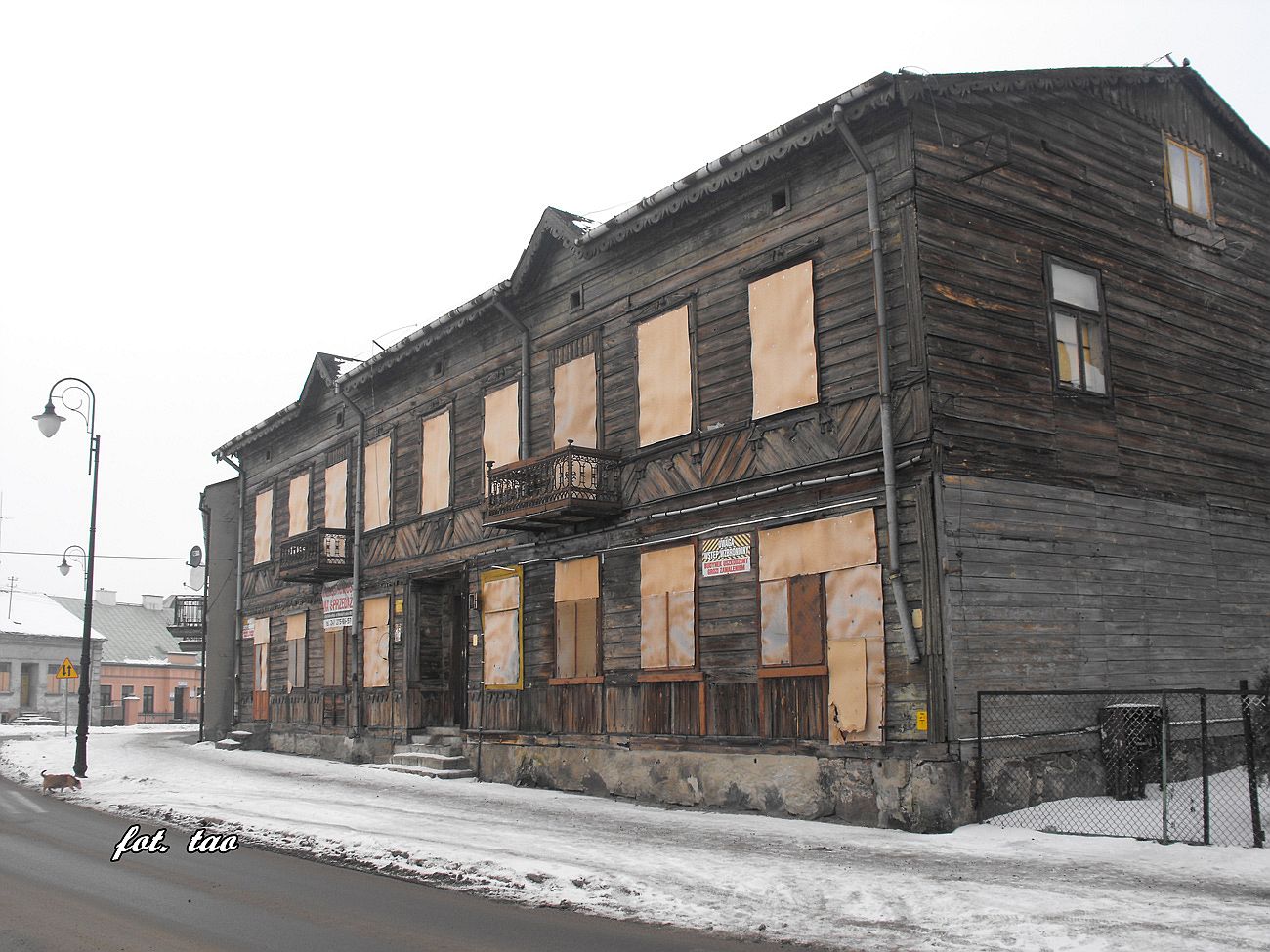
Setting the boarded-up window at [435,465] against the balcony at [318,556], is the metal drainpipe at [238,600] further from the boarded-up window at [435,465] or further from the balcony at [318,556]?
the boarded-up window at [435,465]

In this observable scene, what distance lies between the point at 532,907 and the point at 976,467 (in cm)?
743

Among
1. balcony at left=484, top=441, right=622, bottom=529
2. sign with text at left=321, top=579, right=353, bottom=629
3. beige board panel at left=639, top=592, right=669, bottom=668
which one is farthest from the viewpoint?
sign with text at left=321, top=579, right=353, bottom=629

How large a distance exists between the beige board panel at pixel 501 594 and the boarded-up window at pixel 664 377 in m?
4.35

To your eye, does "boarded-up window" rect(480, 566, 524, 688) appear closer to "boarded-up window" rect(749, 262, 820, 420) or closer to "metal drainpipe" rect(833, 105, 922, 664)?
"boarded-up window" rect(749, 262, 820, 420)

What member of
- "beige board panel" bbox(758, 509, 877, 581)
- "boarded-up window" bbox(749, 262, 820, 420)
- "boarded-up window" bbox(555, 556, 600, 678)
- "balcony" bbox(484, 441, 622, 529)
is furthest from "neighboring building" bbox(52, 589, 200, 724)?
"boarded-up window" bbox(749, 262, 820, 420)

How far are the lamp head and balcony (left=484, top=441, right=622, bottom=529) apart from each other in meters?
8.88

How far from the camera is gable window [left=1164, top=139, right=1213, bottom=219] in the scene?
1717 cm

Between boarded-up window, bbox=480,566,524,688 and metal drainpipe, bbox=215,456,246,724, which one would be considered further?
metal drainpipe, bbox=215,456,246,724

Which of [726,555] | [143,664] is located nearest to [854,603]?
[726,555]

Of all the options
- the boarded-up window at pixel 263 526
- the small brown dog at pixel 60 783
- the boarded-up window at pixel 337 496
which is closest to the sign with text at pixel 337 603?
the boarded-up window at pixel 337 496

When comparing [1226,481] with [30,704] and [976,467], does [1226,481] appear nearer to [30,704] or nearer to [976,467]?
[976,467]

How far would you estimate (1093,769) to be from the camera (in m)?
14.0

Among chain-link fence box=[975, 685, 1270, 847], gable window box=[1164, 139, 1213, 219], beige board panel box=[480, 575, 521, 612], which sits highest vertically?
gable window box=[1164, 139, 1213, 219]

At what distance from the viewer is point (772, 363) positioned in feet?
50.8
